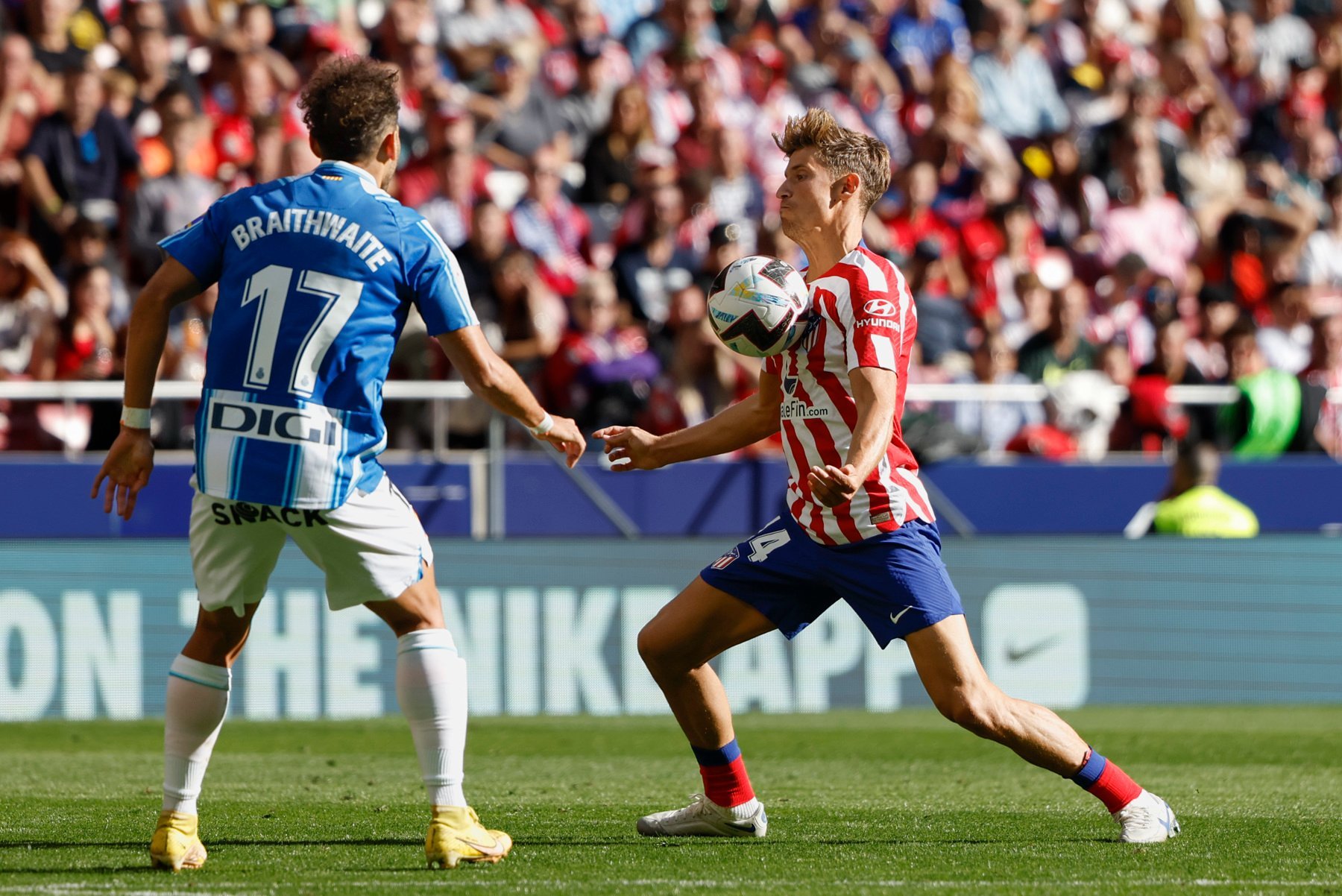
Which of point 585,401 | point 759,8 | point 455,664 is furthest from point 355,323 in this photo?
point 759,8

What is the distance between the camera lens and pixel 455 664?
17.5 ft

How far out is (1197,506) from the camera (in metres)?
11.9

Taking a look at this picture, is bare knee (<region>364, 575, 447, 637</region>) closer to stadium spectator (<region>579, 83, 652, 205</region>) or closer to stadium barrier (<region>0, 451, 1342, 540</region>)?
stadium barrier (<region>0, 451, 1342, 540</region>)

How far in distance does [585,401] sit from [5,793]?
18.6 feet

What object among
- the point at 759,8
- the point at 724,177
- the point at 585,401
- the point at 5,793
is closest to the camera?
the point at 5,793

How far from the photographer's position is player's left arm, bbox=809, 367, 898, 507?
5.21 metres

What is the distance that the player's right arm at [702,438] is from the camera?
6086mm

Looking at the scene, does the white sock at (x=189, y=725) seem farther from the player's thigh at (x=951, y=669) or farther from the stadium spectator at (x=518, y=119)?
the stadium spectator at (x=518, y=119)

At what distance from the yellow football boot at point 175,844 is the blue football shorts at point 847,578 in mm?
1760

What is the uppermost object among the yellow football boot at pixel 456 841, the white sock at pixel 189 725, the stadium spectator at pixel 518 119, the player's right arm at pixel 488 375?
the stadium spectator at pixel 518 119

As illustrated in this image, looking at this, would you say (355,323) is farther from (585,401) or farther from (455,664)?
(585,401)

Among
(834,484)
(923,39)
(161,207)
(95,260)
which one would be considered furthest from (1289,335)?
(834,484)

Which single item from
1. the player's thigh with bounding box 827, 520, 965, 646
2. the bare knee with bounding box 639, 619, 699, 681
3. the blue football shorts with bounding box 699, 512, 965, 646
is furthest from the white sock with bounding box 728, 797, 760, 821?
the player's thigh with bounding box 827, 520, 965, 646

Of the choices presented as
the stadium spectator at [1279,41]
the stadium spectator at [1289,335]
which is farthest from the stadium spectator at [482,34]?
the stadium spectator at [1279,41]
